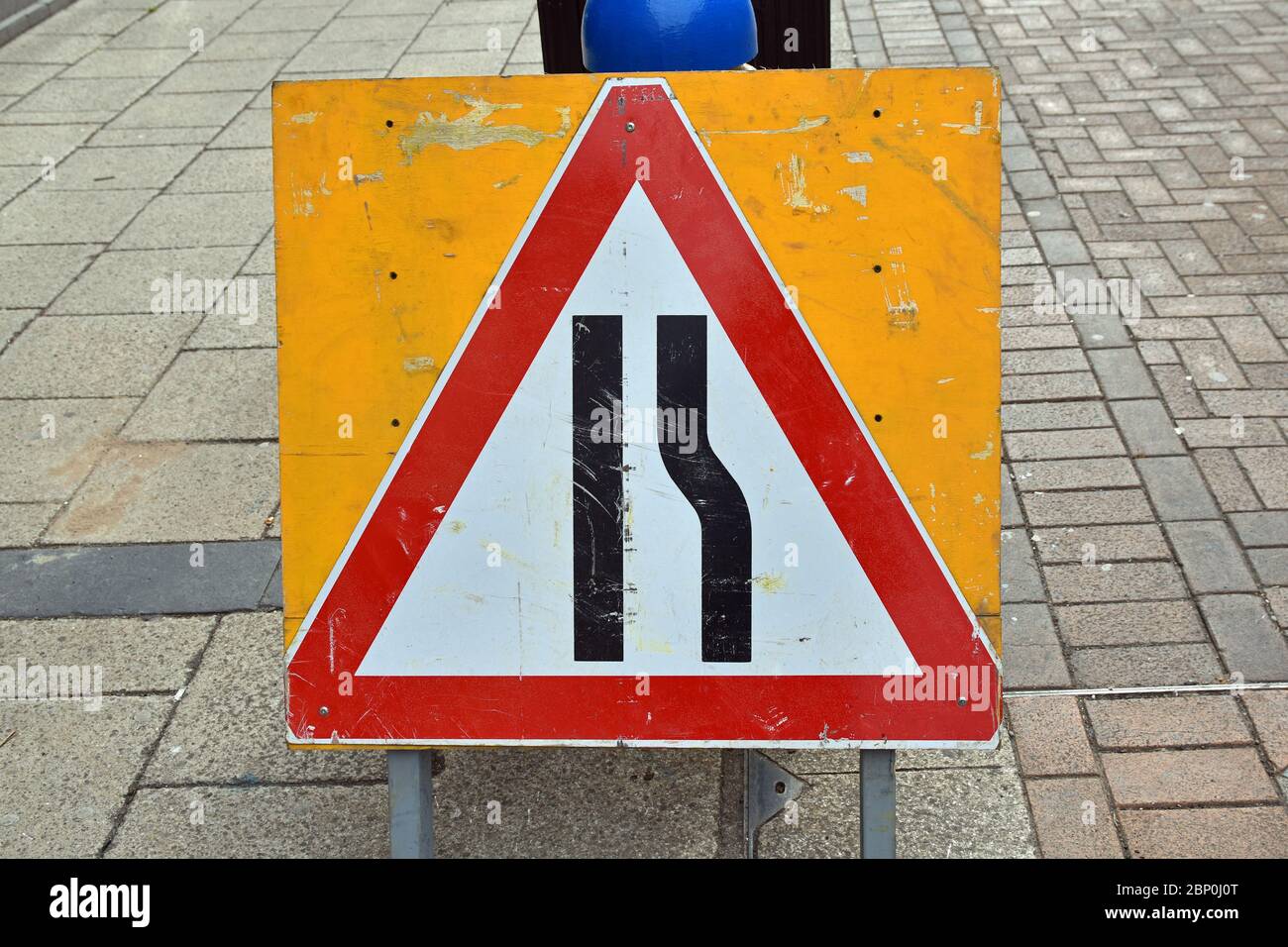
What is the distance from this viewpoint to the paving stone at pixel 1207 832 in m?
2.77

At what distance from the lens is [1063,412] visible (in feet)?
15.3

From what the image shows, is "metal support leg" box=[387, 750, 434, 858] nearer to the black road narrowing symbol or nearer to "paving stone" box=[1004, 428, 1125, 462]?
the black road narrowing symbol

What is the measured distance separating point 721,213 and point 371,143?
0.55m

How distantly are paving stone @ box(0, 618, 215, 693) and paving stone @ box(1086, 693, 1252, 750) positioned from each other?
7.34 ft

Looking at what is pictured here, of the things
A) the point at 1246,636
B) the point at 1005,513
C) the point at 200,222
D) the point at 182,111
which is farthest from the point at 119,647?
the point at 182,111

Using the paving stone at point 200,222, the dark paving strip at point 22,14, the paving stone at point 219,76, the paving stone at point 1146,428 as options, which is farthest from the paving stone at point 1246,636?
the dark paving strip at point 22,14

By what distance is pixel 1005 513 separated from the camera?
13.5 feet

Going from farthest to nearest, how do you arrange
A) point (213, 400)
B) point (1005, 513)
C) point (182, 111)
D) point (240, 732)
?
point (182, 111)
point (213, 400)
point (1005, 513)
point (240, 732)

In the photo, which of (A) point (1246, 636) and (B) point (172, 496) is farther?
(B) point (172, 496)

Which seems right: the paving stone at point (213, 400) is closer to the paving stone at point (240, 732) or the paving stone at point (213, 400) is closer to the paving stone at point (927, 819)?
the paving stone at point (240, 732)

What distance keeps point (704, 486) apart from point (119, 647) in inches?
81.9

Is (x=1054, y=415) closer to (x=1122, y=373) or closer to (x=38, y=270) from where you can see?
(x=1122, y=373)

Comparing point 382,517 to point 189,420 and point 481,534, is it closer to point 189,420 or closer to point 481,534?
point 481,534
